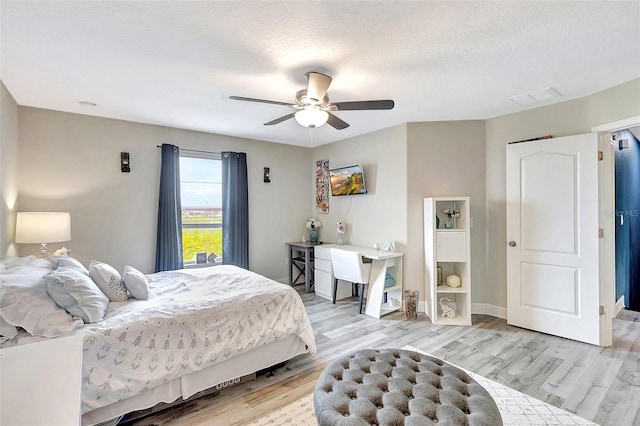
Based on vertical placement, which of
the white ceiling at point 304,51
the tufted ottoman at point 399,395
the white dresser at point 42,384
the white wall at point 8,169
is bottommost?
the tufted ottoman at point 399,395

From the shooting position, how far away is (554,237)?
3051 millimetres

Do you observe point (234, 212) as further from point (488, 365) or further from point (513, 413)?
point (513, 413)

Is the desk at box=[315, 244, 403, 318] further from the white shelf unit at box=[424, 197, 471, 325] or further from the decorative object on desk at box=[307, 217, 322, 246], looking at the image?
the decorative object on desk at box=[307, 217, 322, 246]

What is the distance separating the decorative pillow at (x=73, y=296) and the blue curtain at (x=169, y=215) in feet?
6.07

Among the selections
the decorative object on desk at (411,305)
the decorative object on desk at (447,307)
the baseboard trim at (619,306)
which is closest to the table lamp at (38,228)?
the decorative object on desk at (411,305)

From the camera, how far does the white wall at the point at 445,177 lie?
3.70 metres

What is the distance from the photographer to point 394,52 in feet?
6.78

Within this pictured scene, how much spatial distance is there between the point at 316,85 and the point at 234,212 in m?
2.65

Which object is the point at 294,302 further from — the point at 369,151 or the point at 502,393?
the point at 369,151

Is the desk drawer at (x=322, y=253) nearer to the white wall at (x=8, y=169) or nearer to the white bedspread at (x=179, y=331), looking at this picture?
the white bedspread at (x=179, y=331)

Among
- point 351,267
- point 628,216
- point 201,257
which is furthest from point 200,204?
point 628,216

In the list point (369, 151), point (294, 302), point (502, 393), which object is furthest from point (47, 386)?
point (369, 151)

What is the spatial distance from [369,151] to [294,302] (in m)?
2.66

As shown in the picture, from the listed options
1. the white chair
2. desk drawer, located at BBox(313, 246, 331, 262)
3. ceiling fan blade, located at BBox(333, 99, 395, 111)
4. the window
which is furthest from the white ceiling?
desk drawer, located at BBox(313, 246, 331, 262)
